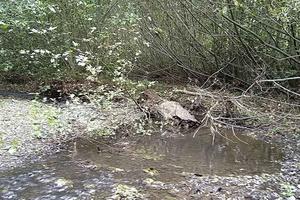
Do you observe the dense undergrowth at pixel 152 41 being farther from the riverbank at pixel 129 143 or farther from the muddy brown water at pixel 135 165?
the muddy brown water at pixel 135 165

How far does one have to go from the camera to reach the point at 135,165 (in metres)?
6.93

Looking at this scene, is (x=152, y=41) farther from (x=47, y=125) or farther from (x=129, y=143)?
(x=129, y=143)

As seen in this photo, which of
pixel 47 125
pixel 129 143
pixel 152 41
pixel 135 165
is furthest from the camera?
pixel 152 41

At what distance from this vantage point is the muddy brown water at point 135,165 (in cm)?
578

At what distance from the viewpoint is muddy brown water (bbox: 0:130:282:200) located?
19.0ft

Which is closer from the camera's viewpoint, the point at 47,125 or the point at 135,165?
the point at 135,165

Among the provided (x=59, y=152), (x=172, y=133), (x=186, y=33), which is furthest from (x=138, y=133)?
(x=186, y=33)

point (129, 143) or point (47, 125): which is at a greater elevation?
point (47, 125)

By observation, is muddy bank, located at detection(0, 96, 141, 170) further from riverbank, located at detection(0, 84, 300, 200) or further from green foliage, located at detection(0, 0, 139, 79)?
green foliage, located at detection(0, 0, 139, 79)

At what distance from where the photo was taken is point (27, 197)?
17.9ft

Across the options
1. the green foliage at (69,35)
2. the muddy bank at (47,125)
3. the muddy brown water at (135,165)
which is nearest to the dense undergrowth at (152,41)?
the green foliage at (69,35)

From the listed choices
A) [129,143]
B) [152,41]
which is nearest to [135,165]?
[129,143]

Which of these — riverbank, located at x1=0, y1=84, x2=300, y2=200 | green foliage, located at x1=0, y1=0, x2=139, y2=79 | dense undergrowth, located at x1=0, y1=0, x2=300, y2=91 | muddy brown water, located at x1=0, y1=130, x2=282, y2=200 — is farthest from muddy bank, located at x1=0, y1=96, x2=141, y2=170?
green foliage, located at x1=0, y1=0, x2=139, y2=79

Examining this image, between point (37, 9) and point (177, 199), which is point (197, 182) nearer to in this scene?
point (177, 199)
